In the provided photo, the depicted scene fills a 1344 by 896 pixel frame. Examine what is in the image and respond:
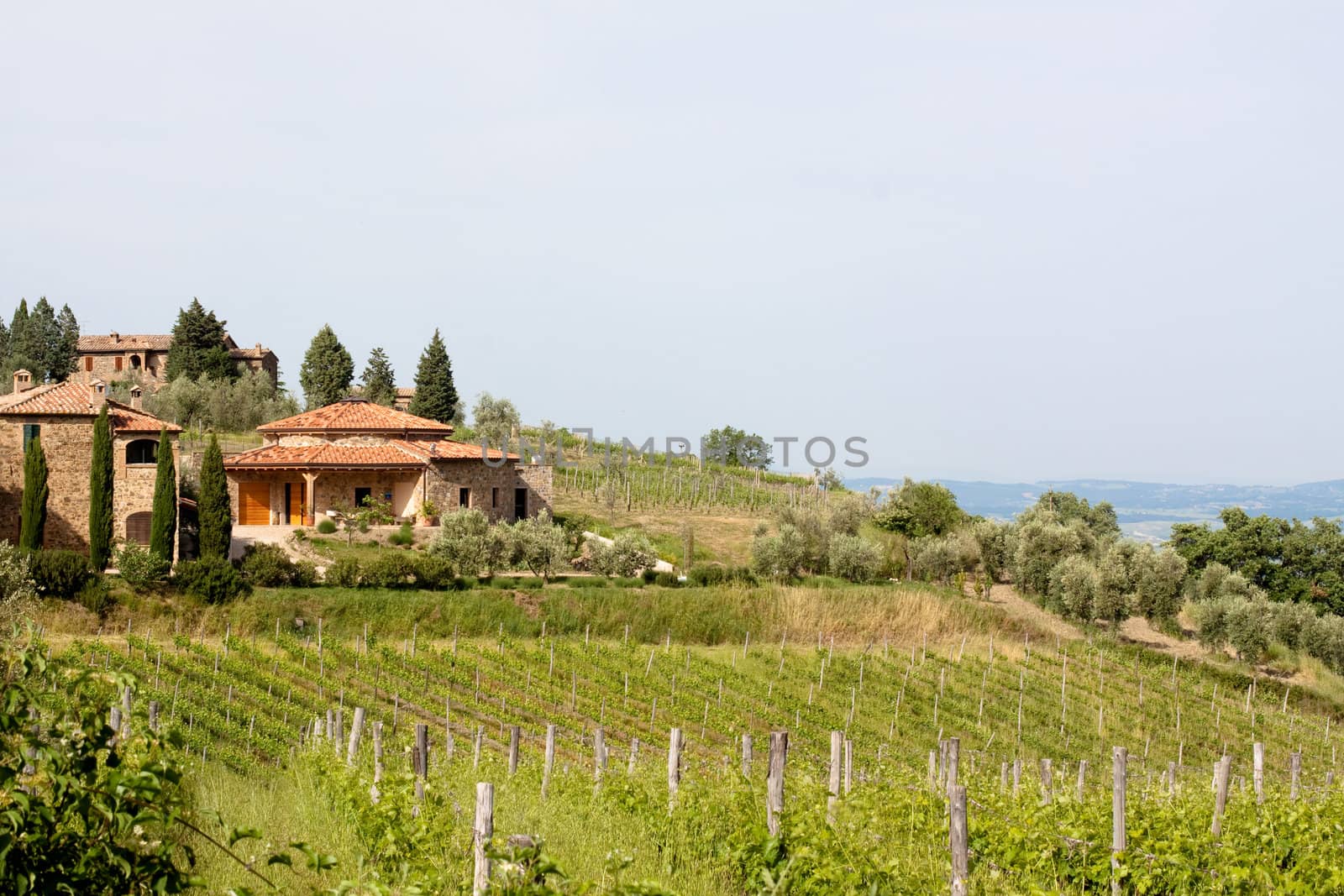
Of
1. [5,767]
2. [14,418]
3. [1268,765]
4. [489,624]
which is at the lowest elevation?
[1268,765]

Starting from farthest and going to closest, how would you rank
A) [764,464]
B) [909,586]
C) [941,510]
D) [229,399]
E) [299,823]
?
[764,464] → [229,399] → [941,510] → [909,586] → [299,823]

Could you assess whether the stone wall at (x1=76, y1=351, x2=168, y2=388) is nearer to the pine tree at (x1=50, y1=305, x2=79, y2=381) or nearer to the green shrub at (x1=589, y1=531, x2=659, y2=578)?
the pine tree at (x1=50, y1=305, x2=79, y2=381)

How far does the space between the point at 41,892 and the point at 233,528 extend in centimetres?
3276

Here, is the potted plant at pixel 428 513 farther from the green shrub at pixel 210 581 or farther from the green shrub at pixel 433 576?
the green shrub at pixel 210 581

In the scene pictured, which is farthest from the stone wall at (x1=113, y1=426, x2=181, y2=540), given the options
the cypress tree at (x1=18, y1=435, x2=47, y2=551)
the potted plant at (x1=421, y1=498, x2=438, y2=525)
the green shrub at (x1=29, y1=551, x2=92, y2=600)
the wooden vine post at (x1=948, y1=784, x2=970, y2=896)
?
the wooden vine post at (x1=948, y1=784, x2=970, y2=896)

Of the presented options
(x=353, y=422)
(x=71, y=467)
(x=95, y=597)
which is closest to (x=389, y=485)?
(x=353, y=422)

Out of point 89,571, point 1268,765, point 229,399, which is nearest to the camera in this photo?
point 1268,765

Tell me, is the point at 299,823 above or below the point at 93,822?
below

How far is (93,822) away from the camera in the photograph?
15.0ft

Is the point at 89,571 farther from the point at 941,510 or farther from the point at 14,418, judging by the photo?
the point at 941,510

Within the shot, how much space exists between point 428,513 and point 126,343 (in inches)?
1480

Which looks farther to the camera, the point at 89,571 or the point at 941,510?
the point at 941,510

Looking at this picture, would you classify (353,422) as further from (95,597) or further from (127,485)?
(95,597)

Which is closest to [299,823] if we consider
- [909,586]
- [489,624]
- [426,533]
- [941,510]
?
[489,624]
